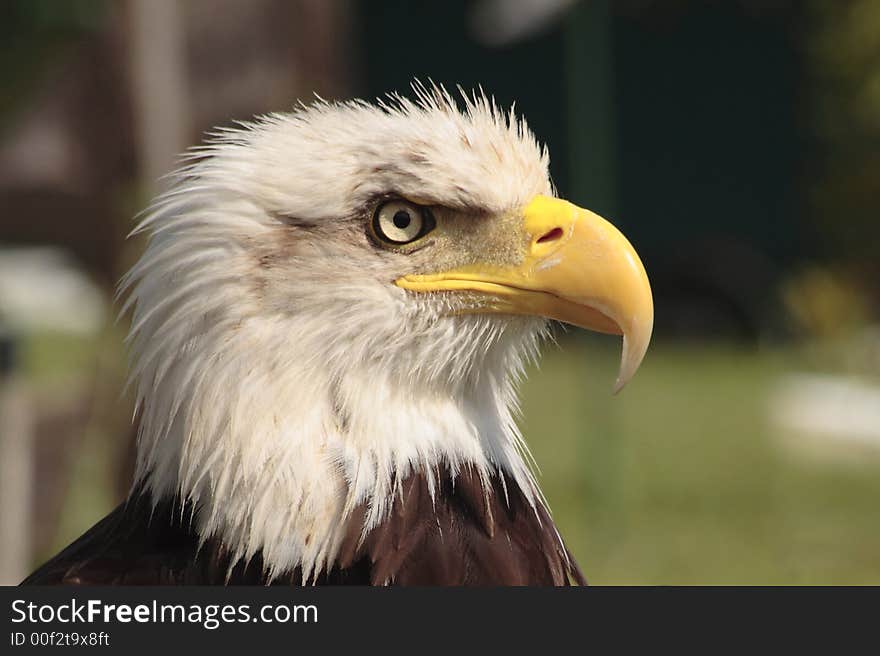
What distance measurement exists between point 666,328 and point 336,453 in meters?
15.5

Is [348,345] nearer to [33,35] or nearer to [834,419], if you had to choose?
[33,35]

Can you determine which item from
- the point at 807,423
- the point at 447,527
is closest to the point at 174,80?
the point at 447,527

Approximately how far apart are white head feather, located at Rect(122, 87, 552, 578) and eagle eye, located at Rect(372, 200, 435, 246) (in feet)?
0.10

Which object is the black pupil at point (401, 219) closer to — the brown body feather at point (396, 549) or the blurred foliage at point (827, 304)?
the brown body feather at point (396, 549)

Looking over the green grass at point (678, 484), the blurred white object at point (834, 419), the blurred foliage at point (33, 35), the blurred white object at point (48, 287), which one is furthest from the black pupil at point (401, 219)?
the blurred white object at point (48, 287)

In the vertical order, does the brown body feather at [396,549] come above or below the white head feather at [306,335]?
below

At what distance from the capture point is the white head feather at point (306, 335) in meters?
2.14

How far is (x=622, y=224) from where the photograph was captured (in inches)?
677

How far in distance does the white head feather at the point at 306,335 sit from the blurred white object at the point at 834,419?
27.7 ft

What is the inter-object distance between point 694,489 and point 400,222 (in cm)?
770

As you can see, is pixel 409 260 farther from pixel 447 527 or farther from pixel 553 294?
pixel 447 527

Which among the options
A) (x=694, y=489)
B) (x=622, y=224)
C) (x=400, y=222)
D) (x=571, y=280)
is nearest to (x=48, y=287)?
(x=694, y=489)

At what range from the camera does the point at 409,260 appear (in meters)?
2.33

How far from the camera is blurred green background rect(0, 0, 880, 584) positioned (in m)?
5.19
